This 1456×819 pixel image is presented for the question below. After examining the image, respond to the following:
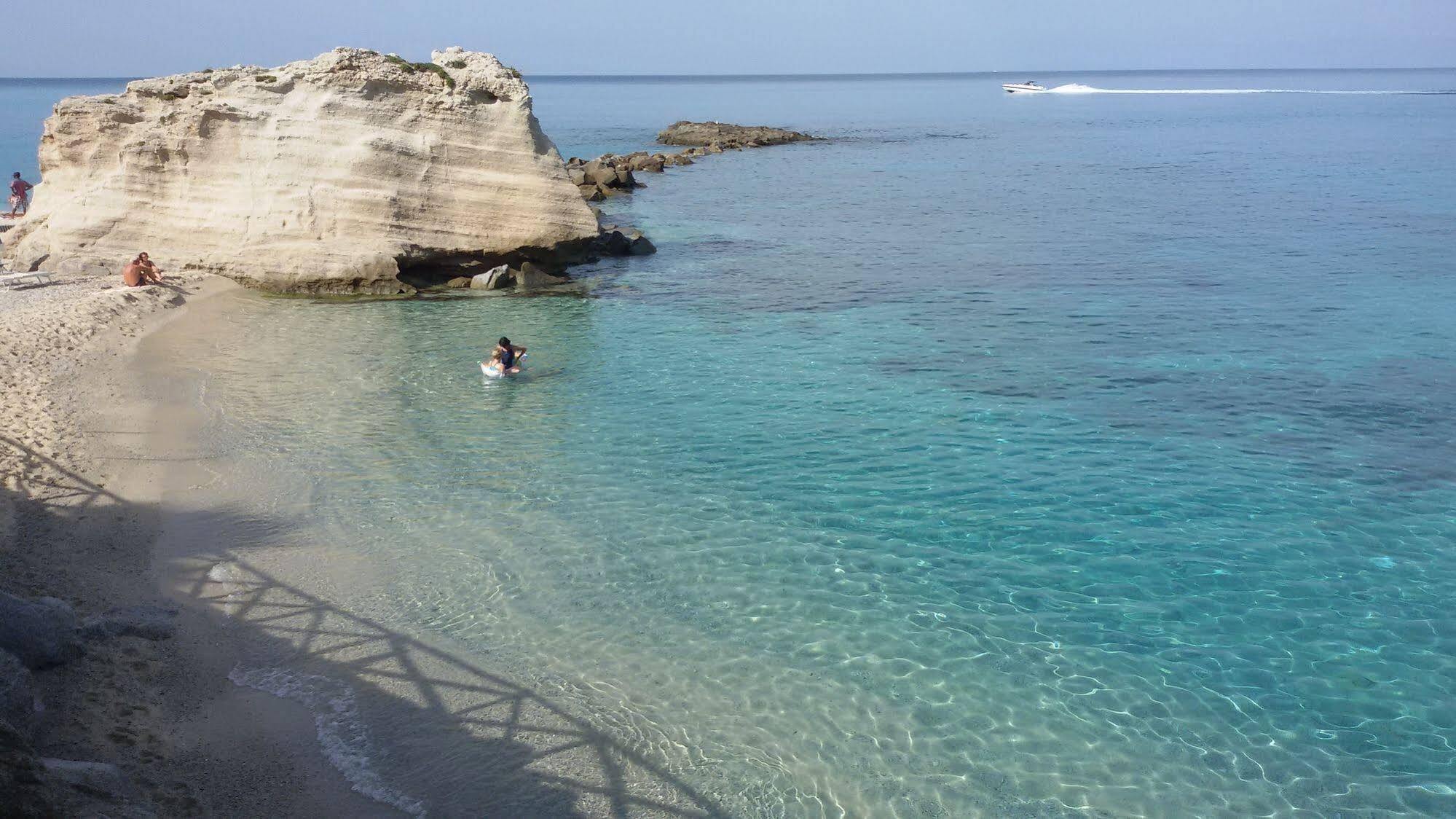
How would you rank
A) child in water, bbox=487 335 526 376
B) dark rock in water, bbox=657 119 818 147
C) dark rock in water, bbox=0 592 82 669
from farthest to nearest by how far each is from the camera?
dark rock in water, bbox=657 119 818 147
child in water, bbox=487 335 526 376
dark rock in water, bbox=0 592 82 669

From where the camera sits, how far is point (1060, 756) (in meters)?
9.53

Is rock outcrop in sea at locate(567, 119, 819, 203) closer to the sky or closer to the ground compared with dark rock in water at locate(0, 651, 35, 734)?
closer to the sky

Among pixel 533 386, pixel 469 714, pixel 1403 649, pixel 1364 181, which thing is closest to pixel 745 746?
pixel 469 714

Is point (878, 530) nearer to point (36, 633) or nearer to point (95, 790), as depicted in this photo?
point (95, 790)

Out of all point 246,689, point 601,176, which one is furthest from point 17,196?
point 246,689

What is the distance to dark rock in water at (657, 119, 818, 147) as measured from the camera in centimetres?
8144

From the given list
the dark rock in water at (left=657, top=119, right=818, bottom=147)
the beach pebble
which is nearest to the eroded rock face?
the beach pebble

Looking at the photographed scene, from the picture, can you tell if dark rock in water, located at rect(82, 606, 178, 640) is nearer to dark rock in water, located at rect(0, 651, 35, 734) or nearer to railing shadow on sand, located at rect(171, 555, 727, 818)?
railing shadow on sand, located at rect(171, 555, 727, 818)

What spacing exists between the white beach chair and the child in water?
45.6 feet

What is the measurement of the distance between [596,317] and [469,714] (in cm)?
1650

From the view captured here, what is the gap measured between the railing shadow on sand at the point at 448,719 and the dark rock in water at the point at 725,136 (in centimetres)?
7031

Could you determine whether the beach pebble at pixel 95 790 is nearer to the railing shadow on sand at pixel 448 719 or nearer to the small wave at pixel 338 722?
the small wave at pixel 338 722

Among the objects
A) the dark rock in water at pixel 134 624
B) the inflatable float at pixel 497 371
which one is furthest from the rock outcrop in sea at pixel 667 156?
the dark rock in water at pixel 134 624

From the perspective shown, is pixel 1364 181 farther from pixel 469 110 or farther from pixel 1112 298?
pixel 469 110
